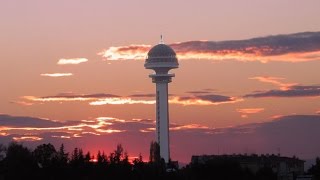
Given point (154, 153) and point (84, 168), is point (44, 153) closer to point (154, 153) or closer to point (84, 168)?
point (84, 168)

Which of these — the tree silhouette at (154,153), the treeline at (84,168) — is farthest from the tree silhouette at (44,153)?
the tree silhouette at (154,153)

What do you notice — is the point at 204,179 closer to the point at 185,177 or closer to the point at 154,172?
the point at 185,177

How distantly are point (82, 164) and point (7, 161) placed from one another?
1021 cm

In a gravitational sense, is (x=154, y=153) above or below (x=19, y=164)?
above

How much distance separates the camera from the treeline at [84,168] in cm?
11638

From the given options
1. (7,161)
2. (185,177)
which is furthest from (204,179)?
(7,161)

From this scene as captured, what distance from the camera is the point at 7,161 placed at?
407 ft

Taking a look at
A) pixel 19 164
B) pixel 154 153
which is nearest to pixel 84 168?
pixel 19 164

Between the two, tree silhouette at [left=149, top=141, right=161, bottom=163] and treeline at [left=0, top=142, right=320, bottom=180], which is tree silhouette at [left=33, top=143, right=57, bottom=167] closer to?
treeline at [left=0, top=142, right=320, bottom=180]

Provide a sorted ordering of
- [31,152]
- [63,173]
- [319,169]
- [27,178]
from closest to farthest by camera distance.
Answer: [27,178] < [63,173] < [31,152] < [319,169]

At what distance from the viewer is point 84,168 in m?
125

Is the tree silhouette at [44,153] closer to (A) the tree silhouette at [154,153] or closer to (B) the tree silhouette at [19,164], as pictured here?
(B) the tree silhouette at [19,164]

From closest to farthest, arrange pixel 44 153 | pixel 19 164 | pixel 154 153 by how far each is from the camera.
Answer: pixel 19 164
pixel 44 153
pixel 154 153

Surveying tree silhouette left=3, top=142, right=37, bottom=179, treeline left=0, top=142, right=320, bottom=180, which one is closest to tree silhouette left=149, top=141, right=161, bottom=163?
treeline left=0, top=142, right=320, bottom=180
